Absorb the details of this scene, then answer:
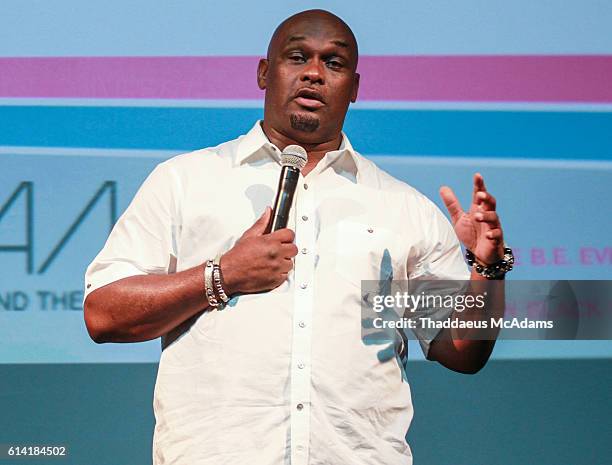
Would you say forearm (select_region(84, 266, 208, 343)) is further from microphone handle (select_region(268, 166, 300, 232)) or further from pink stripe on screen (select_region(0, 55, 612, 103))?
pink stripe on screen (select_region(0, 55, 612, 103))

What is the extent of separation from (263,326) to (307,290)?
132 mm

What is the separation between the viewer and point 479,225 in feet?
7.57

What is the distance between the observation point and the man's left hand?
2.23 meters

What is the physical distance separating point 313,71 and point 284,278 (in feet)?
1.71

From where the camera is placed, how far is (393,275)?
2.43m

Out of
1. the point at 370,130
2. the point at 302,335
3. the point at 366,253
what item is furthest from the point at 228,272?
the point at 370,130

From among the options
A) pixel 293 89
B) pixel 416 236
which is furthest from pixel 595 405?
pixel 293 89

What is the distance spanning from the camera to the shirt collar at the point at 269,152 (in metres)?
2.50

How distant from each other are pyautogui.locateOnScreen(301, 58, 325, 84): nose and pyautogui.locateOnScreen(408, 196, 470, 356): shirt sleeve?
417mm

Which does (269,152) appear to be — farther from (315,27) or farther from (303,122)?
(315,27)

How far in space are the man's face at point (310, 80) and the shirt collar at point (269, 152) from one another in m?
0.04

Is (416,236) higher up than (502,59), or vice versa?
(502,59)

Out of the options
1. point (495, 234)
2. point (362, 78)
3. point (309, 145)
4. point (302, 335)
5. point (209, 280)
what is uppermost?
point (362, 78)

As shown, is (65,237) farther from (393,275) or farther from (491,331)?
(491,331)
